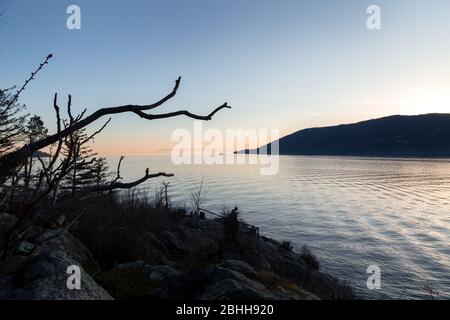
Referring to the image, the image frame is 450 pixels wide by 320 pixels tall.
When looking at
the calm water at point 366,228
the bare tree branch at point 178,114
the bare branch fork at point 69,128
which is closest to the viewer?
the bare branch fork at point 69,128

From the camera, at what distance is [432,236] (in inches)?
1325

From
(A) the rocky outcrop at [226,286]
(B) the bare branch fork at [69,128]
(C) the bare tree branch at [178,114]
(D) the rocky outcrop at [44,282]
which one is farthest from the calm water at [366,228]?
(B) the bare branch fork at [69,128]

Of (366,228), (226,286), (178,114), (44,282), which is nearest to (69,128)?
(178,114)

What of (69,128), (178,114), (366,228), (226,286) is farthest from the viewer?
(366,228)

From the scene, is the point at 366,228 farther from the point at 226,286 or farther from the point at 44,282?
the point at 44,282

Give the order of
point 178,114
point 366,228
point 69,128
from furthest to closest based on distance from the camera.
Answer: point 366,228, point 178,114, point 69,128

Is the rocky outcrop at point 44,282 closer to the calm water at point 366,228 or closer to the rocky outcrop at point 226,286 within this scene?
the rocky outcrop at point 226,286

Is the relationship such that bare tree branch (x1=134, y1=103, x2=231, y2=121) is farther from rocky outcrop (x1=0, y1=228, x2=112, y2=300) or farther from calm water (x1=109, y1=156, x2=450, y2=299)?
calm water (x1=109, y1=156, x2=450, y2=299)

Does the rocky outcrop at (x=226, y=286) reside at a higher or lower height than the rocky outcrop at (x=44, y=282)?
lower

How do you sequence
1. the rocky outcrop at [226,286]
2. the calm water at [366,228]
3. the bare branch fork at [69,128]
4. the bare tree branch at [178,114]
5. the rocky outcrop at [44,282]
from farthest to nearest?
the calm water at [366,228], the rocky outcrop at [226,286], the rocky outcrop at [44,282], the bare tree branch at [178,114], the bare branch fork at [69,128]

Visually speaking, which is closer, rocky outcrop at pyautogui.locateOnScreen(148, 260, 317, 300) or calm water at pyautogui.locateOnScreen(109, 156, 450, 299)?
rocky outcrop at pyautogui.locateOnScreen(148, 260, 317, 300)

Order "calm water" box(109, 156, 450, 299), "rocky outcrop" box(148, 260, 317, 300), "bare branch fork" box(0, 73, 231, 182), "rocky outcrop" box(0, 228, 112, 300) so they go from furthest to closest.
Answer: "calm water" box(109, 156, 450, 299), "rocky outcrop" box(148, 260, 317, 300), "rocky outcrop" box(0, 228, 112, 300), "bare branch fork" box(0, 73, 231, 182)

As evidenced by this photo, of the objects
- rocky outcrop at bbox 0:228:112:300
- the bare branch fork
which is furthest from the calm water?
the bare branch fork
